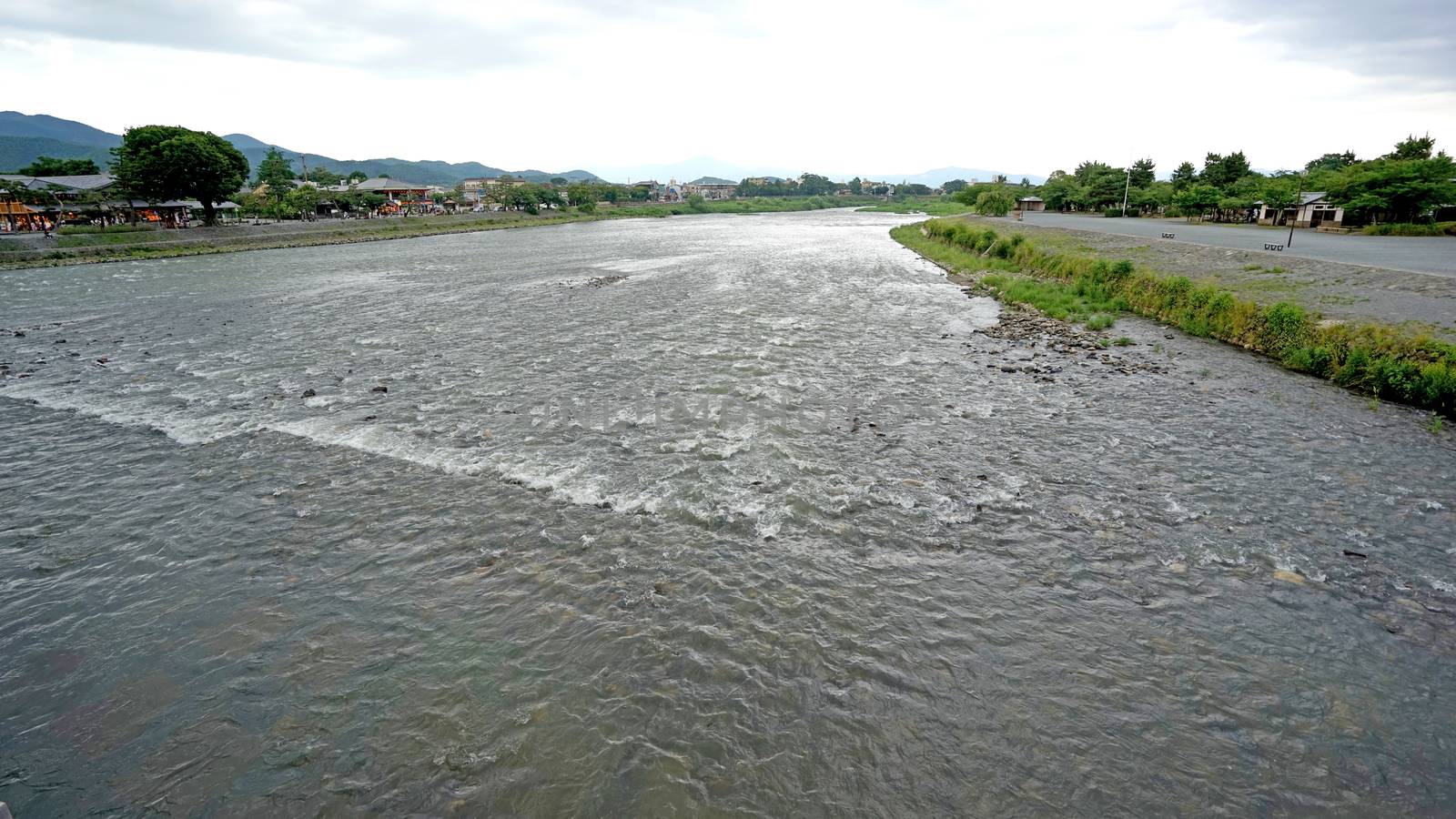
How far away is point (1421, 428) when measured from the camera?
12.9 m

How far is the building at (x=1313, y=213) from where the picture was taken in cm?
4850

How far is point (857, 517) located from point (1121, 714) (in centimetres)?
426

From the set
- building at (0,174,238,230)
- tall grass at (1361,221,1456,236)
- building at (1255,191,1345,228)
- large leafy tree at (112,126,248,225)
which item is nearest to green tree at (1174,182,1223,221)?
building at (1255,191,1345,228)

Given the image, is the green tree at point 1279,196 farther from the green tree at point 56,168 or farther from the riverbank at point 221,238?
the green tree at point 56,168

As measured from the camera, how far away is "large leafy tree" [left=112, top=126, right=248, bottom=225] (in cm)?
6197

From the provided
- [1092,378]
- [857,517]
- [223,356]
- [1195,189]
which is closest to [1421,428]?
[1092,378]

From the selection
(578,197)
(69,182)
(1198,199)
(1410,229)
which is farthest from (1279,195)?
(69,182)

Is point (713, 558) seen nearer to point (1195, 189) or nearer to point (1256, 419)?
point (1256, 419)

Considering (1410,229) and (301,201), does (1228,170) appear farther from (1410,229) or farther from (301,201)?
(301,201)

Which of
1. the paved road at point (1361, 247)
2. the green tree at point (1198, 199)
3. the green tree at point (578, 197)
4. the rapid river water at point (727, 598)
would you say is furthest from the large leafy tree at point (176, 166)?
the green tree at point (1198, 199)

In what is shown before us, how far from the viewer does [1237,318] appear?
2039 centimetres

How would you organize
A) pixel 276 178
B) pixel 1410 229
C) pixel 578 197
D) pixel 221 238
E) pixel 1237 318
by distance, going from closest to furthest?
pixel 1237 318 → pixel 1410 229 → pixel 221 238 → pixel 276 178 → pixel 578 197

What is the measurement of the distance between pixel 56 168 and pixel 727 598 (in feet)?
425

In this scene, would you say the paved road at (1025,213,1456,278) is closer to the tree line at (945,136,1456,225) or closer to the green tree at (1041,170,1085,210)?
the tree line at (945,136,1456,225)
